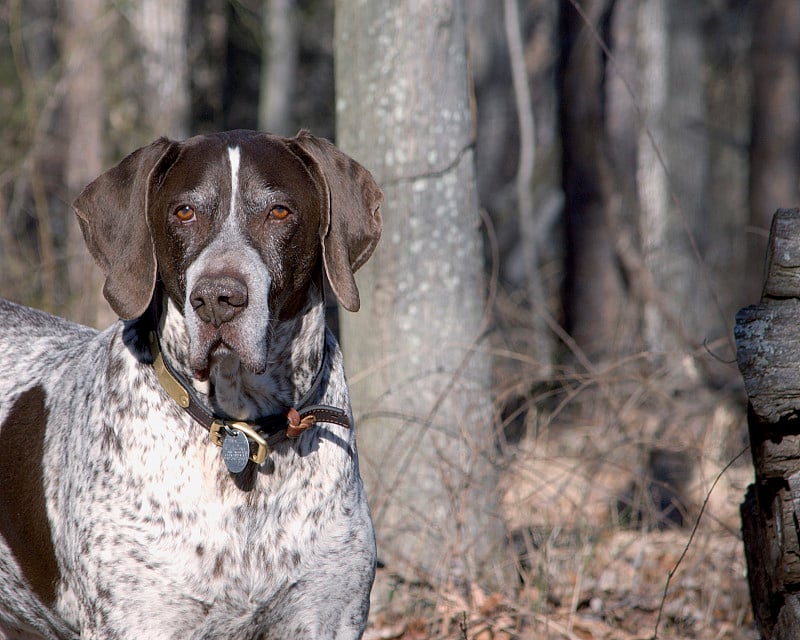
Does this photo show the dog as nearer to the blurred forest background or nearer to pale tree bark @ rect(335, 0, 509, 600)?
the blurred forest background

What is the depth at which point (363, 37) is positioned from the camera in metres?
4.79

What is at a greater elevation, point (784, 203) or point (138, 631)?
point (784, 203)

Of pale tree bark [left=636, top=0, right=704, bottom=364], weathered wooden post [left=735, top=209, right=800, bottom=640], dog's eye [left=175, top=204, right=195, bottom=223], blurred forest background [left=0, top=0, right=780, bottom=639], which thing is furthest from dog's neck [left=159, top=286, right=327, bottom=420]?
pale tree bark [left=636, top=0, right=704, bottom=364]

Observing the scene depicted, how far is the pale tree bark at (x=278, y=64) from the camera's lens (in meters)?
17.9

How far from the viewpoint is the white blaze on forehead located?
303 centimetres

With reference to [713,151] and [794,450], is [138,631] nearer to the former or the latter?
[794,450]

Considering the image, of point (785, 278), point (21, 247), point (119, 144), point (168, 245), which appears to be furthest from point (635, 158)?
point (168, 245)

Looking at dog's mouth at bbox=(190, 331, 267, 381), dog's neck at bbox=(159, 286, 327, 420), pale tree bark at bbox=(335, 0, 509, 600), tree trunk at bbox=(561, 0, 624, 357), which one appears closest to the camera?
dog's mouth at bbox=(190, 331, 267, 381)

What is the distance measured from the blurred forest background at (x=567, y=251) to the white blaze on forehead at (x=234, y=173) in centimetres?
39

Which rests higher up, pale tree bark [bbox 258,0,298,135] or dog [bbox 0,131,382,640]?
pale tree bark [bbox 258,0,298,135]

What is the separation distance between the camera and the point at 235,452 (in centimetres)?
300

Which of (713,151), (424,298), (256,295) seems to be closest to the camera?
(256,295)

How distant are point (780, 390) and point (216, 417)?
173 cm

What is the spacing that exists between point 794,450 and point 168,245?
2038 mm
